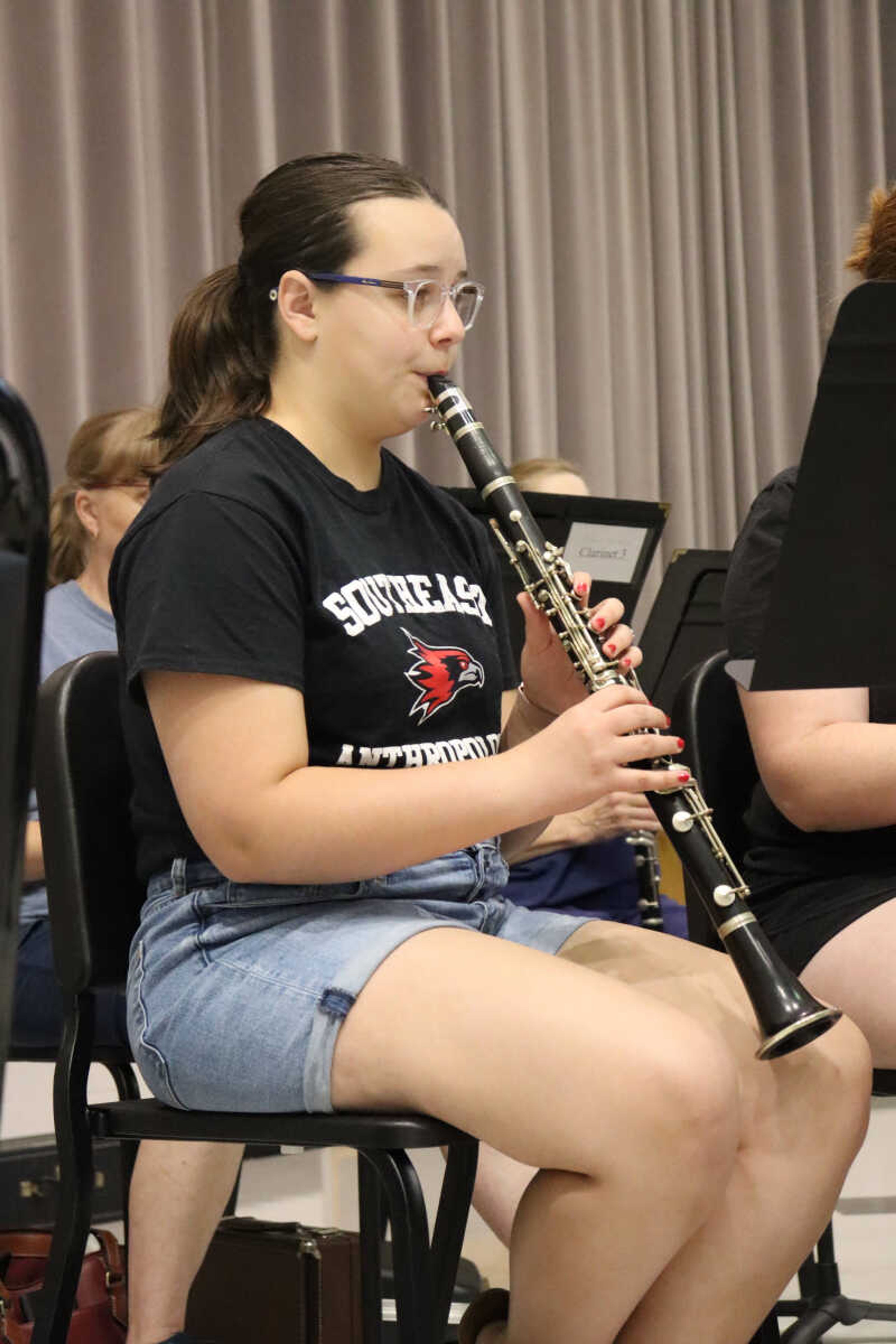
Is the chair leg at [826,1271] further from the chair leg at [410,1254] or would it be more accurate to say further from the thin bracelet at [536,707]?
the chair leg at [410,1254]

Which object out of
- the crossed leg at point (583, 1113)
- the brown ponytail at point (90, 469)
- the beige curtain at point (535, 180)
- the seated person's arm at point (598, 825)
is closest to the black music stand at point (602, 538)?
the seated person's arm at point (598, 825)

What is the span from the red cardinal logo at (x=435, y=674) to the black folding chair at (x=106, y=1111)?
0.34m

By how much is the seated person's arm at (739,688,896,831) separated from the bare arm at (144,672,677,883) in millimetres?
296

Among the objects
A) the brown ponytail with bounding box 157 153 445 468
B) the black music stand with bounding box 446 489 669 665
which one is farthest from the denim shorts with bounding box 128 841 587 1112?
the black music stand with bounding box 446 489 669 665

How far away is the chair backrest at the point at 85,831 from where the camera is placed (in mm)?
1499

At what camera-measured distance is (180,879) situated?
1.36 meters

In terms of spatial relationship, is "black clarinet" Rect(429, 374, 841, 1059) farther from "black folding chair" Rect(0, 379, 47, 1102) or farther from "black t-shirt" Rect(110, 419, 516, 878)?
"black folding chair" Rect(0, 379, 47, 1102)

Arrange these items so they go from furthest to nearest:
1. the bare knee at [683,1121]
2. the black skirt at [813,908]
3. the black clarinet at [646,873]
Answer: the black clarinet at [646,873]
the black skirt at [813,908]
the bare knee at [683,1121]

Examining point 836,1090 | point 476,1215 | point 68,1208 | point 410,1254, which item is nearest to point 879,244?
point 836,1090

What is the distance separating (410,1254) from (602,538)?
1574mm

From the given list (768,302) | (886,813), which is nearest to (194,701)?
(886,813)

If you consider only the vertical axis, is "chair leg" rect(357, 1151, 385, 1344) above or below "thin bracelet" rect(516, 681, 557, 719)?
below

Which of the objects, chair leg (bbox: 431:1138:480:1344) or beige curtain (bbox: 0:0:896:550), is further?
beige curtain (bbox: 0:0:896:550)

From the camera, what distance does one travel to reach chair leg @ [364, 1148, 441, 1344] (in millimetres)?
1196
